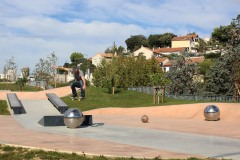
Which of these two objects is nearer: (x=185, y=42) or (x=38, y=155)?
(x=38, y=155)

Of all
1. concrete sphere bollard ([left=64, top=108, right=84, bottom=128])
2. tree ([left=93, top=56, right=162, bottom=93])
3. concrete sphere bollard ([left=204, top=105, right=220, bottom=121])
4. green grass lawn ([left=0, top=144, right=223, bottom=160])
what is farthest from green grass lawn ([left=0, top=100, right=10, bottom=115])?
green grass lawn ([left=0, top=144, right=223, bottom=160])

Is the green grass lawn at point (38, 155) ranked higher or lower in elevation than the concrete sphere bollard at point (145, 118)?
higher

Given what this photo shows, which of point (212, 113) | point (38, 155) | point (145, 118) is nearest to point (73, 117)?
point (145, 118)

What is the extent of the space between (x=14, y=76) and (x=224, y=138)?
5837cm

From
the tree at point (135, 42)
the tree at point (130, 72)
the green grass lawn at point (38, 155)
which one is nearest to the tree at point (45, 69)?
the tree at point (130, 72)

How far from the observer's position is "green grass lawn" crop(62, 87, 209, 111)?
2995 cm

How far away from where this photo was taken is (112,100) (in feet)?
109

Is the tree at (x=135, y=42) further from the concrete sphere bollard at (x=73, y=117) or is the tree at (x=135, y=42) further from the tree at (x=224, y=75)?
the concrete sphere bollard at (x=73, y=117)

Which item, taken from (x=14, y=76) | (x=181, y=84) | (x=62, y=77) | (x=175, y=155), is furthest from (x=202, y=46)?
(x=175, y=155)

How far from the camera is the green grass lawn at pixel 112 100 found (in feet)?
98.3

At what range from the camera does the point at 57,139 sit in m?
12.2

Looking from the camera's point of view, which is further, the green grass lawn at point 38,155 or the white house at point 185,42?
the white house at point 185,42

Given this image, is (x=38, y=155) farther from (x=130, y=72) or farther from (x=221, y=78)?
(x=130, y=72)

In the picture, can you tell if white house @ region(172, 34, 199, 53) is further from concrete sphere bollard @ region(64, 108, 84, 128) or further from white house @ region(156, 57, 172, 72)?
concrete sphere bollard @ region(64, 108, 84, 128)
